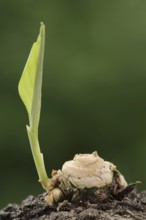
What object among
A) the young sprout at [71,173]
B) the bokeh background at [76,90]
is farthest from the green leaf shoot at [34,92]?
the bokeh background at [76,90]

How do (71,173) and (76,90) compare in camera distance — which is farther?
(76,90)

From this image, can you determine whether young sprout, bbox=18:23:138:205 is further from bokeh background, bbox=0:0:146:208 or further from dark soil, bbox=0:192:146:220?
bokeh background, bbox=0:0:146:208

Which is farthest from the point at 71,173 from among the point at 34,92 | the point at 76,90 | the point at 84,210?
the point at 76,90

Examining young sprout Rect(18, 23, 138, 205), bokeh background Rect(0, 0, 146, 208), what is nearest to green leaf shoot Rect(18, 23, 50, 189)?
young sprout Rect(18, 23, 138, 205)

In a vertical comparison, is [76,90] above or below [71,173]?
above

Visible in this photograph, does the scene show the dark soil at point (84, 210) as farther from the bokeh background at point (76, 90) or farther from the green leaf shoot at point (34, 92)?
the bokeh background at point (76, 90)

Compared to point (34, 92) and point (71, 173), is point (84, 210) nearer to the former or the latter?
point (71, 173)
